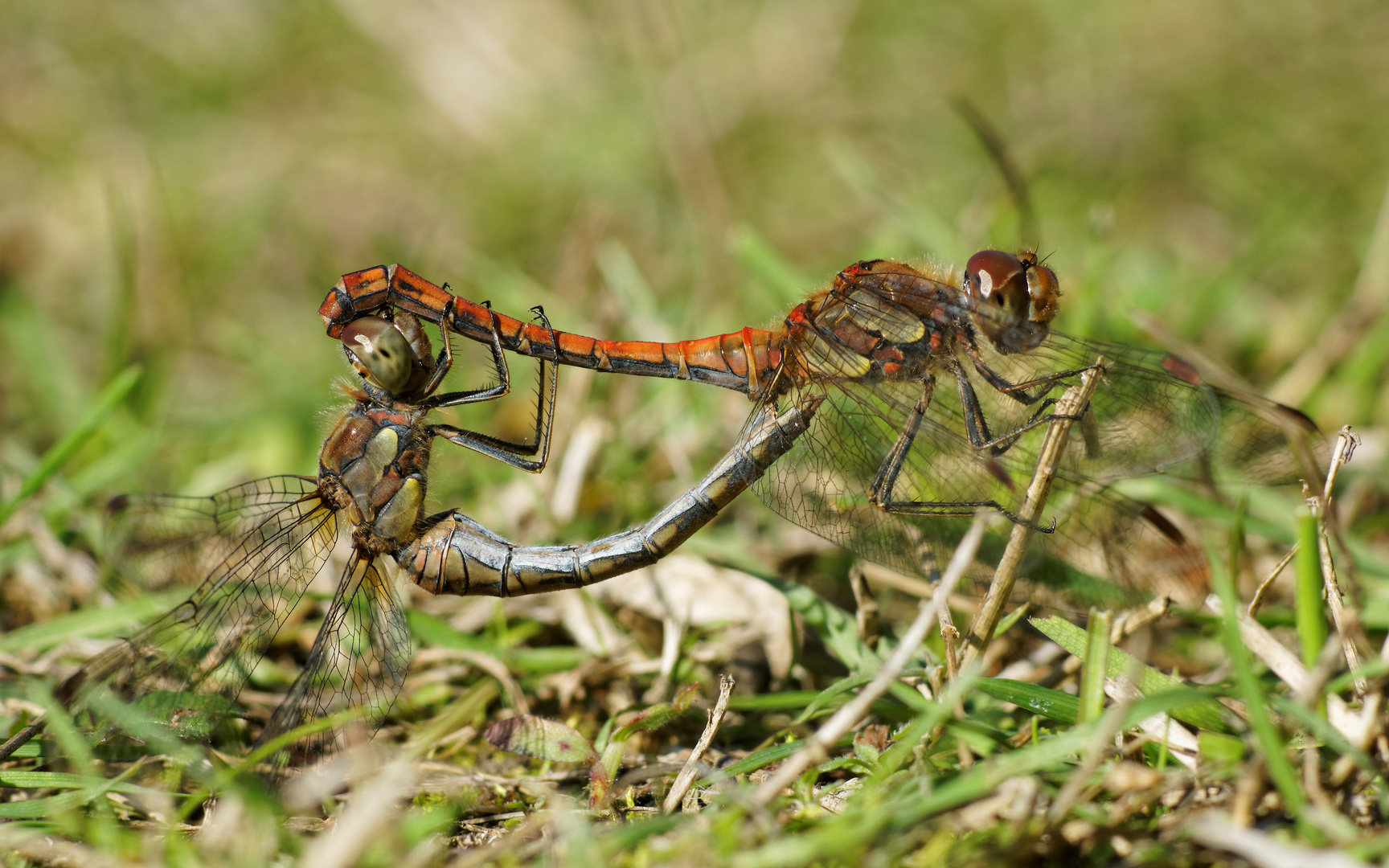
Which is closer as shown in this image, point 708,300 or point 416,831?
point 416,831

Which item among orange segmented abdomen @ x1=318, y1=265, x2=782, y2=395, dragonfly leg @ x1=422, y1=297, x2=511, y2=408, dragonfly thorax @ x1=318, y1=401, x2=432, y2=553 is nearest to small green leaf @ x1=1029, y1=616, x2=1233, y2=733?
orange segmented abdomen @ x1=318, y1=265, x2=782, y2=395

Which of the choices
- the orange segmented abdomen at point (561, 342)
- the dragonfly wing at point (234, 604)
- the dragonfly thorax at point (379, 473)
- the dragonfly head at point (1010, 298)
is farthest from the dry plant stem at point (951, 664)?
the dragonfly wing at point (234, 604)

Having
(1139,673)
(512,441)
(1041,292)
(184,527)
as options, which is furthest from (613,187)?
(1139,673)

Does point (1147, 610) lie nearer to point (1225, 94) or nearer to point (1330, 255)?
point (1330, 255)

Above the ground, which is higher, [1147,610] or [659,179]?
[659,179]

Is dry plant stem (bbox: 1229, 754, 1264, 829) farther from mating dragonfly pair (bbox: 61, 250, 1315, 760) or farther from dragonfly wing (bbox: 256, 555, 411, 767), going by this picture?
dragonfly wing (bbox: 256, 555, 411, 767)

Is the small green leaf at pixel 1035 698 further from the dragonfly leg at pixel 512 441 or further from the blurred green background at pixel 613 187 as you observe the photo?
the dragonfly leg at pixel 512 441

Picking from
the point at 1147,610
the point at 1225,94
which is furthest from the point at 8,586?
the point at 1225,94
